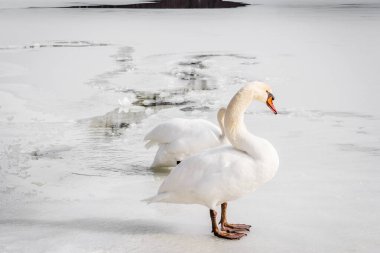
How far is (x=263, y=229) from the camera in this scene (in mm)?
4562

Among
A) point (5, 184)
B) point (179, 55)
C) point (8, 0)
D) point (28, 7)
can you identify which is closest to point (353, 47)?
point (179, 55)

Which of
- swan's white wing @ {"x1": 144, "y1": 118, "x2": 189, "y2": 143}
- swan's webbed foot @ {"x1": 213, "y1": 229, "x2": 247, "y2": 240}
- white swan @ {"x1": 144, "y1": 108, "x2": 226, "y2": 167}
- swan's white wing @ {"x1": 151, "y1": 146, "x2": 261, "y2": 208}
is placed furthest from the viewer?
swan's white wing @ {"x1": 144, "y1": 118, "x2": 189, "y2": 143}

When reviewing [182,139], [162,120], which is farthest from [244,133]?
[162,120]

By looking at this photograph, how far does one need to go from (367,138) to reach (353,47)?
9068 millimetres

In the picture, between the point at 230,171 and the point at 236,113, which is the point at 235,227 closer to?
the point at 230,171

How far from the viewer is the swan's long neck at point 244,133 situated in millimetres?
4277

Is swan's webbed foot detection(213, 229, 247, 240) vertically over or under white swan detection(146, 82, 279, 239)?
under

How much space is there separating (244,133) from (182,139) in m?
1.70

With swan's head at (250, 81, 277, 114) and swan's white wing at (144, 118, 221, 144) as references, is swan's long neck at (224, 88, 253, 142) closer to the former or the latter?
swan's head at (250, 81, 277, 114)

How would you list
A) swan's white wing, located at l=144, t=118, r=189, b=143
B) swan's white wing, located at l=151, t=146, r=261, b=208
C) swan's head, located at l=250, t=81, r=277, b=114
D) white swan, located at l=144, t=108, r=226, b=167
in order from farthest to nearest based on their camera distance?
swan's white wing, located at l=144, t=118, r=189, b=143 < white swan, located at l=144, t=108, r=226, b=167 < swan's head, located at l=250, t=81, r=277, b=114 < swan's white wing, located at l=151, t=146, r=261, b=208

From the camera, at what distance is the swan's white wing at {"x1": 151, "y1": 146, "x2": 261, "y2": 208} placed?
4.23m

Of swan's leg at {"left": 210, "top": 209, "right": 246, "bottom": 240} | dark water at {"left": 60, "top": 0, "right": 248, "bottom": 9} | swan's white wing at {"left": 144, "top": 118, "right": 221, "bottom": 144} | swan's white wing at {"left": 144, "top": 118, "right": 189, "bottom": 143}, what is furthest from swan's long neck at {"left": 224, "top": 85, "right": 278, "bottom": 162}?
dark water at {"left": 60, "top": 0, "right": 248, "bottom": 9}

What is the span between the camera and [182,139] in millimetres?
6012

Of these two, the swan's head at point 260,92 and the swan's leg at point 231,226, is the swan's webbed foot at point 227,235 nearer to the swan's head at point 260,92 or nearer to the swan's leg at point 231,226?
the swan's leg at point 231,226
